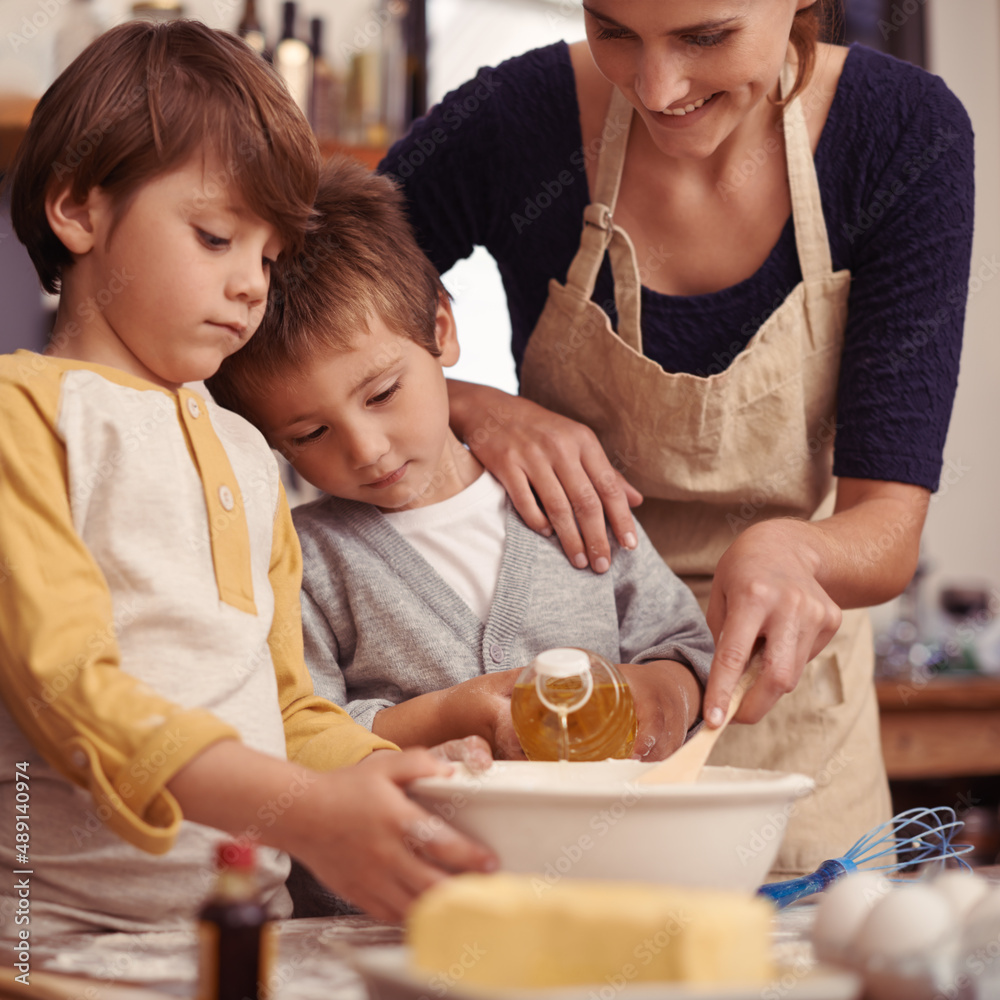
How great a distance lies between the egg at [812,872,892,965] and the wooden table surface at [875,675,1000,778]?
199 centimetres

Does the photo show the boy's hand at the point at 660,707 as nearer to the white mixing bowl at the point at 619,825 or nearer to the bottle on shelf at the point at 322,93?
the white mixing bowl at the point at 619,825

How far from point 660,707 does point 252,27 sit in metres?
2.15

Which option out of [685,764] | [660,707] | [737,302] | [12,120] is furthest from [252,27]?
[685,764]

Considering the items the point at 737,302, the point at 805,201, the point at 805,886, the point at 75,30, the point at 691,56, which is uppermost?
the point at 75,30

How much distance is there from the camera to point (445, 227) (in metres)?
1.47

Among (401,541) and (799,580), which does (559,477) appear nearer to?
(401,541)

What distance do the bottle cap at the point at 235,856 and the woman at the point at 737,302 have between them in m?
0.78

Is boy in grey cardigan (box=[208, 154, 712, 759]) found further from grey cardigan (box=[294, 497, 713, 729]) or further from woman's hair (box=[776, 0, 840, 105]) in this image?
woman's hair (box=[776, 0, 840, 105])

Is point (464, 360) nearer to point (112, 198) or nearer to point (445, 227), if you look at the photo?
point (445, 227)

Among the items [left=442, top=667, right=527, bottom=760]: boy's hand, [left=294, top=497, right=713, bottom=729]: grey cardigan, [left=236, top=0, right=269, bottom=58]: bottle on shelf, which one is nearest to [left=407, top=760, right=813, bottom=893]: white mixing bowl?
[left=442, top=667, right=527, bottom=760]: boy's hand

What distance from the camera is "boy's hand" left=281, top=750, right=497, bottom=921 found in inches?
24.4

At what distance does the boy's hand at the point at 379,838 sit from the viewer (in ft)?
2.04

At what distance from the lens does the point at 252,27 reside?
259cm

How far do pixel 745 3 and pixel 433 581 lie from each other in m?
0.67
